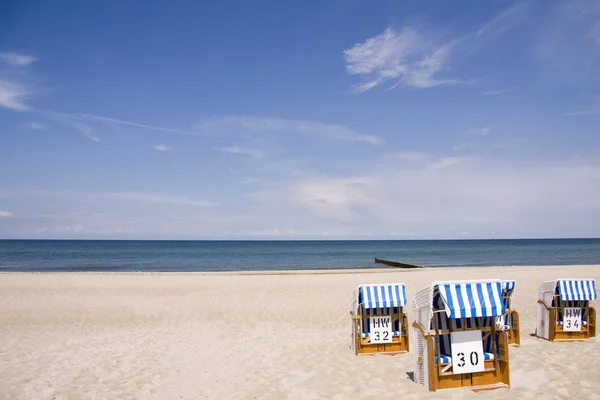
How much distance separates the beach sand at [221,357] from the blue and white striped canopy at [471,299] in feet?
3.97

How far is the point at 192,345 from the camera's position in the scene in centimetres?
971

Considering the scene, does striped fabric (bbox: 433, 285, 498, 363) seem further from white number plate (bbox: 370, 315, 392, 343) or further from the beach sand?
white number plate (bbox: 370, 315, 392, 343)

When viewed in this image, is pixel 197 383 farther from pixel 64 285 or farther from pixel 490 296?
pixel 64 285

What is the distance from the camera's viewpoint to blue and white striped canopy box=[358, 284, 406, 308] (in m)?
8.33

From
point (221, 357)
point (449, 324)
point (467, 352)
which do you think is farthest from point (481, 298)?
point (221, 357)

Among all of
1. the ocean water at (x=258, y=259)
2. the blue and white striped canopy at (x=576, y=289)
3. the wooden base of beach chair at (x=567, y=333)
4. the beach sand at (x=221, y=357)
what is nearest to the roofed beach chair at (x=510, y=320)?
the beach sand at (x=221, y=357)

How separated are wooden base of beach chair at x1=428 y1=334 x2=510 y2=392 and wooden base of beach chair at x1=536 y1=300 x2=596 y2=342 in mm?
3945

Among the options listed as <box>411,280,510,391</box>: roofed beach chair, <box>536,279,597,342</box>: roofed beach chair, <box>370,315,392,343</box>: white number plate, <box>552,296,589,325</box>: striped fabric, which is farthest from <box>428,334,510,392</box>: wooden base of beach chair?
<box>552,296,589,325</box>: striped fabric

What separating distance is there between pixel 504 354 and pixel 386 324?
2801 millimetres

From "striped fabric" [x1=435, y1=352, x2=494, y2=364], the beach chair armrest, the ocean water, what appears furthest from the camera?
the ocean water

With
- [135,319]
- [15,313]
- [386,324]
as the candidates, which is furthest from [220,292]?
[386,324]

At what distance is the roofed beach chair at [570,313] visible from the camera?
9188mm

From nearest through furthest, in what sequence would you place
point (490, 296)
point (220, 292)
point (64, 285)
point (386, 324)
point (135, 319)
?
point (490, 296)
point (386, 324)
point (135, 319)
point (220, 292)
point (64, 285)

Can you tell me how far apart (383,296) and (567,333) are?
14.3ft
